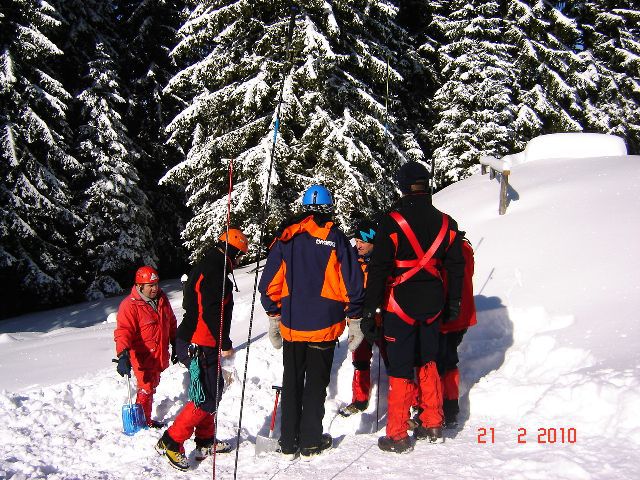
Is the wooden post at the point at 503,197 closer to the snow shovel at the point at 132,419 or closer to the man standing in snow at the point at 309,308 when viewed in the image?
the man standing in snow at the point at 309,308

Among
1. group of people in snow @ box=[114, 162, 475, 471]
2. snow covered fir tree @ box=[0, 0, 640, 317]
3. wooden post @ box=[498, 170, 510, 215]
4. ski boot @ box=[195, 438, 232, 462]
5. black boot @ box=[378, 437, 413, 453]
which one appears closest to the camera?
black boot @ box=[378, 437, 413, 453]

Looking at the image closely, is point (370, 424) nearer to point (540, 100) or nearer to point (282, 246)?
point (282, 246)

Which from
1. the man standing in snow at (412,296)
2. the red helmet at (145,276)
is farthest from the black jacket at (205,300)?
the man standing in snow at (412,296)

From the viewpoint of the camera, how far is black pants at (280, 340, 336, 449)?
4121 millimetres

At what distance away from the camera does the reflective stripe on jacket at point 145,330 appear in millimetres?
5082

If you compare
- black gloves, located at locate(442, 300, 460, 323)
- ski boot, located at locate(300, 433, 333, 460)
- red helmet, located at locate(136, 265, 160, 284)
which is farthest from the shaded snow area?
red helmet, located at locate(136, 265, 160, 284)

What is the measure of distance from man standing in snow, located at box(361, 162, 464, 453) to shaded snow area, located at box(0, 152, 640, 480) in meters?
0.28

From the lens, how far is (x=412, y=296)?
13.5 ft

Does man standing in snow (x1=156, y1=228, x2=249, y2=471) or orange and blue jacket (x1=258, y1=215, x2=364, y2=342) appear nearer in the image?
orange and blue jacket (x1=258, y1=215, x2=364, y2=342)

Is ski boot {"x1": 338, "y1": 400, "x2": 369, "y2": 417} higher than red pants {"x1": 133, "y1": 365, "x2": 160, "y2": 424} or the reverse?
the reverse

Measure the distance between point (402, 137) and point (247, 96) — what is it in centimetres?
631

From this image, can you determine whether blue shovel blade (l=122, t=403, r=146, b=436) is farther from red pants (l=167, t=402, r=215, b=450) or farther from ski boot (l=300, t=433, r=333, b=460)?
ski boot (l=300, t=433, r=333, b=460)

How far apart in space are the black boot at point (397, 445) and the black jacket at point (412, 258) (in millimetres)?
907

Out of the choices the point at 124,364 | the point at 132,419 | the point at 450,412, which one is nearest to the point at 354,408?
the point at 450,412
